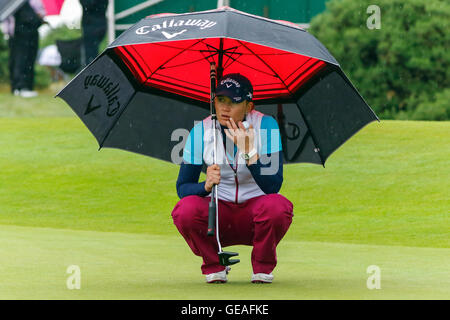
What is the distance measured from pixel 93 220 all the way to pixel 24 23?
954 centimetres

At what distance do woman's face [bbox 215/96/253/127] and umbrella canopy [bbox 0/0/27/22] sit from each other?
1650 cm

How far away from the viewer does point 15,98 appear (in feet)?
78.6

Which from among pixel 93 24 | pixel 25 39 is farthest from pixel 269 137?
pixel 25 39

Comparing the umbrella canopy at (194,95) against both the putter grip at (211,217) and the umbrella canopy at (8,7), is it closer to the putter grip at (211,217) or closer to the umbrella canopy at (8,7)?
the putter grip at (211,217)

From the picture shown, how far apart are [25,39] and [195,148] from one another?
53.4 ft

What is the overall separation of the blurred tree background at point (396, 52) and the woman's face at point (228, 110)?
15.0m

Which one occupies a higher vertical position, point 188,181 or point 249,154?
point 249,154

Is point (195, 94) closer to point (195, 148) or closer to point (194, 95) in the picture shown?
point (194, 95)

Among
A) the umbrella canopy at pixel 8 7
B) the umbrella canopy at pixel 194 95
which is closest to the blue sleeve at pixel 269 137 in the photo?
the umbrella canopy at pixel 194 95

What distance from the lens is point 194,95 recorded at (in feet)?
22.6

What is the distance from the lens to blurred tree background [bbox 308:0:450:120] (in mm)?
21000

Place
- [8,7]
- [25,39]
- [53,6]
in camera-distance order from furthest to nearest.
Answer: [8,7] → [25,39] → [53,6]

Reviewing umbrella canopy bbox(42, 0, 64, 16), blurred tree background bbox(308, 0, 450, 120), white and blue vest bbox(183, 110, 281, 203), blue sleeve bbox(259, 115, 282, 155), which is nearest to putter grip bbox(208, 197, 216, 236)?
white and blue vest bbox(183, 110, 281, 203)
